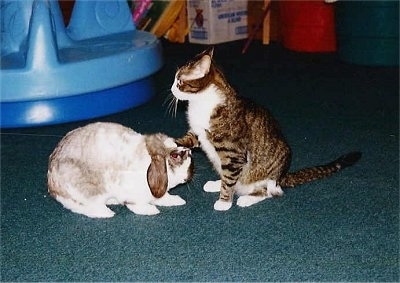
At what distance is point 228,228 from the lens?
1764mm

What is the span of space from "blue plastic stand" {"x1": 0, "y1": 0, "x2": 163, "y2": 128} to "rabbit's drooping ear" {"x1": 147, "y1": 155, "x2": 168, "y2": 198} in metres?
1.14

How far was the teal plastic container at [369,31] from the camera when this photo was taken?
3846mm

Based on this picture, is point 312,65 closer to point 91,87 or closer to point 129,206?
point 91,87

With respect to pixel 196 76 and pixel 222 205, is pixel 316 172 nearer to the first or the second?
pixel 222 205

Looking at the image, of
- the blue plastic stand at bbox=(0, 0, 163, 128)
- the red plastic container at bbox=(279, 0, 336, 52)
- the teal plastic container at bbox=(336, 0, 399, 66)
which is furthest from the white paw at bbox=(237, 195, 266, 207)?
the red plastic container at bbox=(279, 0, 336, 52)

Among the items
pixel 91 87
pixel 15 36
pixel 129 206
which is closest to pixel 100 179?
pixel 129 206

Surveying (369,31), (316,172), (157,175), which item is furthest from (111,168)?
(369,31)

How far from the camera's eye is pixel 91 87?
2764 millimetres

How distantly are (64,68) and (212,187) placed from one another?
1.12 metres

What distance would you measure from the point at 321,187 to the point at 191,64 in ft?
2.38

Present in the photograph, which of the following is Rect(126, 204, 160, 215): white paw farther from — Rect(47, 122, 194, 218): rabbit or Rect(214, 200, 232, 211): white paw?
Rect(214, 200, 232, 211): white paw

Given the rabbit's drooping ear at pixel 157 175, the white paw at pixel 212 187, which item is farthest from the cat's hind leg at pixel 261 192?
the rabbit's drooping ear at pixel 157 175

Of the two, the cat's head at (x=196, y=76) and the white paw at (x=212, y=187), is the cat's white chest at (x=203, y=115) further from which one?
the white paw at (x=212, y=187)

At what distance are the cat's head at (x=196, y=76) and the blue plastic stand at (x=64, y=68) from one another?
1056mm
